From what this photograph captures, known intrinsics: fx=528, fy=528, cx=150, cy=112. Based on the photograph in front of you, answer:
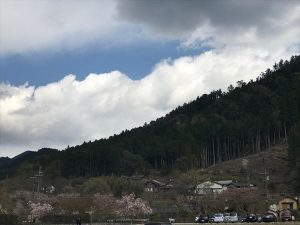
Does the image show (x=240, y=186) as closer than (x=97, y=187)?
Yes

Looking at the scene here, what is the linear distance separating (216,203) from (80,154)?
87941 millimetres

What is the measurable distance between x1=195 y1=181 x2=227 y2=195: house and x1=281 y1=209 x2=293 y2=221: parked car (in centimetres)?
4204

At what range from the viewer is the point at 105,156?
181500 mm

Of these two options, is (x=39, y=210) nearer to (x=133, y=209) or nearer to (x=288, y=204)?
(x=133, y=209)

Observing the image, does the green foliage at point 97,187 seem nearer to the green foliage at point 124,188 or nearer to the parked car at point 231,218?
the green foliage at point 124,188

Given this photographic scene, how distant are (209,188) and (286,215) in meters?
50.5

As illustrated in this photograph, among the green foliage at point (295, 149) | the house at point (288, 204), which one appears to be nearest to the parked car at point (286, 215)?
the house at point (288, 204)

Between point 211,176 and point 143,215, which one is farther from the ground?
point 211,176

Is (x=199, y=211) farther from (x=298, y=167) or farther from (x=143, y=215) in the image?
(x=298, y=167)

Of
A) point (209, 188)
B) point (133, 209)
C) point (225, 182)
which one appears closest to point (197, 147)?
point (225, 182)

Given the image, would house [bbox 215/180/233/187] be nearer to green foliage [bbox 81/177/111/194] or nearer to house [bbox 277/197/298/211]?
green foliage [bbox 81/177/111/194]

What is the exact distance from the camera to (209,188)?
128 meters

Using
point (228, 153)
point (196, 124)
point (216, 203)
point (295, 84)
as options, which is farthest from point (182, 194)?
point (295, 84)

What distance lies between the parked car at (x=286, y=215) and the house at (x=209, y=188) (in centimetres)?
4204
